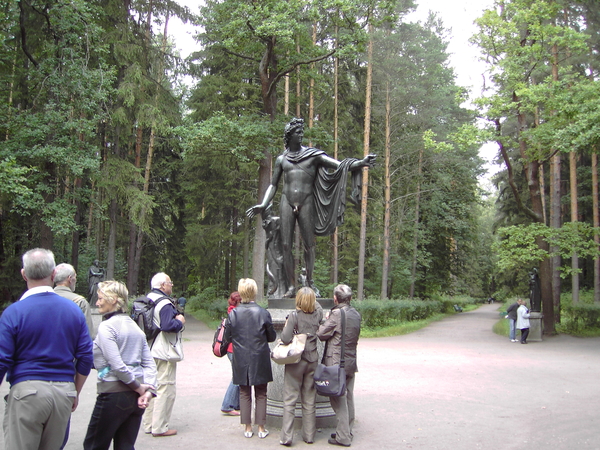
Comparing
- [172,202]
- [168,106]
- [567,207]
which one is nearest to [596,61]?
[567,207]

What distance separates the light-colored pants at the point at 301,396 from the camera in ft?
17.6

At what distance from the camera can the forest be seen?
15.9m

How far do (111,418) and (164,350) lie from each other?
1.98 m

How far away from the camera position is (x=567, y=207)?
29641 millimetres

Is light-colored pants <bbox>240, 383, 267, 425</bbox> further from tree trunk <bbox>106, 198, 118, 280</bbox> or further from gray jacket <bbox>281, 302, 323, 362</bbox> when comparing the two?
tree trunk <bbox>106, 198, 118, 280</bbox>

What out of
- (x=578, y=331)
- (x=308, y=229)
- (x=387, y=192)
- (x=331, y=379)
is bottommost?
(x=578, y=331)

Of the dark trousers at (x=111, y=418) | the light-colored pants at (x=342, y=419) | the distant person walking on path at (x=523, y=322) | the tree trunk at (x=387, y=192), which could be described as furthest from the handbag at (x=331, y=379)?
the tree trunk at (x=387, y=192)

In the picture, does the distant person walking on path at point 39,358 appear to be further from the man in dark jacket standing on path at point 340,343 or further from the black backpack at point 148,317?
the man in dark jacket standing on path at point 340,343

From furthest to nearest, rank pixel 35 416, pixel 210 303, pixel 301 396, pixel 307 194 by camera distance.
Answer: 1. pixel 210 303
2. pixel 307 194
3. pixel 301 396
4. pixel 35 416

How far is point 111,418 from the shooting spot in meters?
3.67

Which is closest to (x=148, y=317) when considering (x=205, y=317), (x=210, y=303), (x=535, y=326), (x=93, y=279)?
(x=93, y=279)

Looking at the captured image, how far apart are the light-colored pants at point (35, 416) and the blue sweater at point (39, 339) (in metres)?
0.06

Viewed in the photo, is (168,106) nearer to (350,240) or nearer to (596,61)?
(350,240)

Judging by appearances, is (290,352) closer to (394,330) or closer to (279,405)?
(279,405)
